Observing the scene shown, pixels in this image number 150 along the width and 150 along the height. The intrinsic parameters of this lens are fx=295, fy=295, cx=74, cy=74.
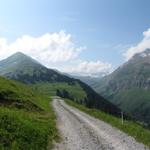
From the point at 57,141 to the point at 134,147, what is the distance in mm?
6921

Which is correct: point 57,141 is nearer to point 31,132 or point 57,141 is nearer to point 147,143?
point 31,132

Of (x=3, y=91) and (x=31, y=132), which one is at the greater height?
(x=3, y=91)

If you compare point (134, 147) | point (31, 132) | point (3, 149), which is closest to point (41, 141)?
point (31, 132)

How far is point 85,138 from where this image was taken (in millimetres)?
29141

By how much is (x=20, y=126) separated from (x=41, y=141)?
225cm

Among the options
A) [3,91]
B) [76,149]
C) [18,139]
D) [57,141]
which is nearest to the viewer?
[18,139]

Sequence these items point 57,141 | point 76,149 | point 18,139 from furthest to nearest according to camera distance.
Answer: point 57,141 < point 76,149 < point 18,139

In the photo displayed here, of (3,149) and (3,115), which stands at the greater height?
(3,115)

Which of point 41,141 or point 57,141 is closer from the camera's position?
point 41,141

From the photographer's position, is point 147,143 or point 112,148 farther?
point 147,143

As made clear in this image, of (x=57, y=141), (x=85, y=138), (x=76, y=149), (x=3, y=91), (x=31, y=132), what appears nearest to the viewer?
(x=76, y=149)

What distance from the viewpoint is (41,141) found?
78.8 feet

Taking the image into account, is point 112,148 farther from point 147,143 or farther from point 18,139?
point 18,139

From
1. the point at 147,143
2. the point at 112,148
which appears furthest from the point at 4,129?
the point at 147,143
